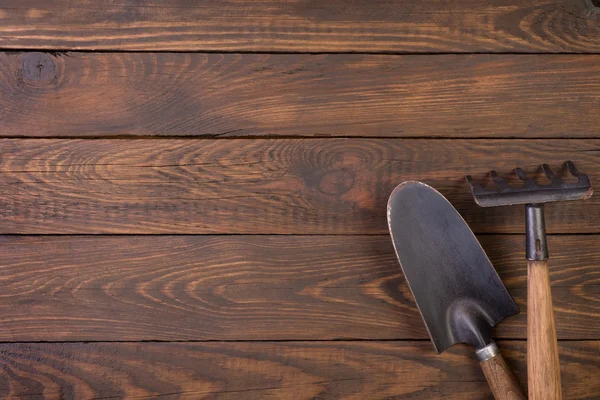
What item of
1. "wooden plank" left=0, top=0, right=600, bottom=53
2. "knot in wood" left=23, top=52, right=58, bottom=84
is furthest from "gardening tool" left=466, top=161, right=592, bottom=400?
"knot in wood" left=23, top=52, right=58, bottom=84

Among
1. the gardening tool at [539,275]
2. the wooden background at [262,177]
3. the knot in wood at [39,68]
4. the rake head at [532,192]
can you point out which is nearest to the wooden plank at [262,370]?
the wooden background at [262,177]

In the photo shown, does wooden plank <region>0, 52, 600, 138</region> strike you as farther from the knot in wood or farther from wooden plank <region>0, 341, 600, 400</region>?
wooden plank <region>0, 341, 600, 400</region>

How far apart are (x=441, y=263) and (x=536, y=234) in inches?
5.4

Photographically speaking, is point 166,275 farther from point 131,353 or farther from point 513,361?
point 513,361

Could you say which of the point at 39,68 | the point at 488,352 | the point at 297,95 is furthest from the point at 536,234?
the point at 39,68

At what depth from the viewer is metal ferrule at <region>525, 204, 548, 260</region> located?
821mm

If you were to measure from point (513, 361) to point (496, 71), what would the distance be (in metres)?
0.45

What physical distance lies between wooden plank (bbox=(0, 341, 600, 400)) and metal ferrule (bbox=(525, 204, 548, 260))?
18 cm

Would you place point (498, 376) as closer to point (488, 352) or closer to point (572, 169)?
point (488, 352)

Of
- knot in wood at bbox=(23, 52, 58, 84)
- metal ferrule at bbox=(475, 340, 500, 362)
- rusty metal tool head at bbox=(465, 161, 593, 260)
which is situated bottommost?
metal ferrule at bbox=(475, 340, 500, 362)

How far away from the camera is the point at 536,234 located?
826 millimetres

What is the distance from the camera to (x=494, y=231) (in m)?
0.91

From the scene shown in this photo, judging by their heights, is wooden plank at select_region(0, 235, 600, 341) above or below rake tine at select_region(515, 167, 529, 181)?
below

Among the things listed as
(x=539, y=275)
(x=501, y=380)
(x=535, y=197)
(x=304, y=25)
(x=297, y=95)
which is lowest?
(x=501, y=380)
